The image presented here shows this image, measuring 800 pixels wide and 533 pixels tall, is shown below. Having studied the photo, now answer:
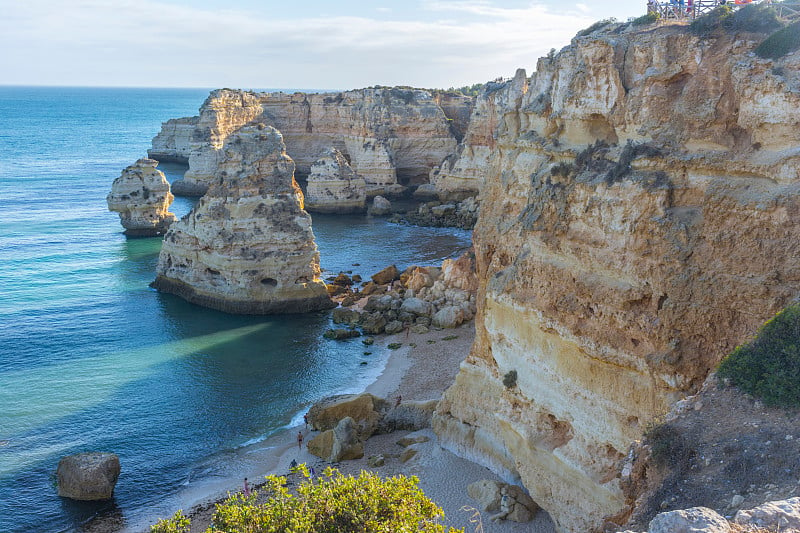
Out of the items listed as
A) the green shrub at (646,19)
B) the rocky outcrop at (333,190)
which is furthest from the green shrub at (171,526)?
the rocky outcrop at (333,190)

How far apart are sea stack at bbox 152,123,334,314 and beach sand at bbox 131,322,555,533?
9.45m

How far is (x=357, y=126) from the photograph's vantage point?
80.2 metres

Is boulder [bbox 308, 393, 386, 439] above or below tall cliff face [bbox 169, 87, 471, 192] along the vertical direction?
below

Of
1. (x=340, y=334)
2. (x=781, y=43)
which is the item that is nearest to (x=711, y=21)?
(x=781, y=43)

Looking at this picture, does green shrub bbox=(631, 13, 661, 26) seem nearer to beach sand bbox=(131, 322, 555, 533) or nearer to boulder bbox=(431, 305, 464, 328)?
beach sand bbox=(131, 322, 555, 533)

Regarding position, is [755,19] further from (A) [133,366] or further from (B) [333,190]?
(B) [333,190]

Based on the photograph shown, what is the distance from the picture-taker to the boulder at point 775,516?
738 cm

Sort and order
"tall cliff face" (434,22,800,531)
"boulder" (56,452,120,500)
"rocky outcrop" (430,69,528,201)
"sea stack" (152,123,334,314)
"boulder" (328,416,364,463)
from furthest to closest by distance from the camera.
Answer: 1. "rocky outcrop" (430,69,528,201)
2. "sea stack" (152,123,334,314)
3. "boulder" (328,416,364,463)
4. "boulder" (56,452,120,500)
5. "tall cliff face" (434,22,800,531)

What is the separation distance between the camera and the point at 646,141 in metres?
15.3

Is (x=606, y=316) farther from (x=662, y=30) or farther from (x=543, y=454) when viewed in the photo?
(x=662, y=30)

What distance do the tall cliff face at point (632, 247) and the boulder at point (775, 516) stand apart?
4.06 metres

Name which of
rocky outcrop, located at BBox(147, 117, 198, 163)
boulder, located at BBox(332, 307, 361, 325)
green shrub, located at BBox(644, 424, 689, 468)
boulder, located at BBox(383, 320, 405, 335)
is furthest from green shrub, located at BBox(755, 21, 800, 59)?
rocky outcrop, located at BBox(147, 117, 198, 163)

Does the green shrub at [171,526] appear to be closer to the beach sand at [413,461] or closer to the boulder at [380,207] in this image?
the beach sand at [413,461]

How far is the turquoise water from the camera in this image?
78.1ft
